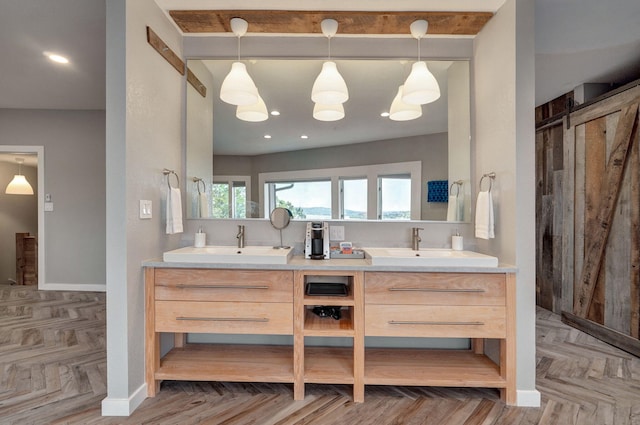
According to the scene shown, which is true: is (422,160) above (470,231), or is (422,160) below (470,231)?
above

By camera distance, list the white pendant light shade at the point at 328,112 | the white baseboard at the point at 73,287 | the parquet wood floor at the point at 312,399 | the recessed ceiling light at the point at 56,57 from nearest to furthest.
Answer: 1. the parquet wood floor at the point at 312,399
2. the white pendant light shade at the point at 328,112
3. the recessed ceiling light at the point at 56,57
4. the white baseboard at the point at 73,287

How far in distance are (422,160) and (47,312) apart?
4.16 meters

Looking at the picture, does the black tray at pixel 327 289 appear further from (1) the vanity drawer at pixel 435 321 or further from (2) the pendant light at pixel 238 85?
(2) the pendant light at pixel 238 85

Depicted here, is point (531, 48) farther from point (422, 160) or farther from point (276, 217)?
point (276, 217)

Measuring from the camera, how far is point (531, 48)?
186 centimetres

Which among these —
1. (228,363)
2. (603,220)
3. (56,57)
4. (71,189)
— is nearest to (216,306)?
(228,363)

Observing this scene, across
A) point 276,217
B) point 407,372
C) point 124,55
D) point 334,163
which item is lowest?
point 407,372

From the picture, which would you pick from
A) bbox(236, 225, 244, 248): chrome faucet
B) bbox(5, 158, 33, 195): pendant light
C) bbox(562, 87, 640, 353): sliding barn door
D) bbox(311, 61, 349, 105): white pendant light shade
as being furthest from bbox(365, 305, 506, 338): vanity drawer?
bbox(5, 158, 33, 195): pendant light

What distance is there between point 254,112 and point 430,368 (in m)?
2.16

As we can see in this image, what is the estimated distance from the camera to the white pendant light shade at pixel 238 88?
212cm

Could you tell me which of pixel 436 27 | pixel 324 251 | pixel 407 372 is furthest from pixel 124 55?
pixel 407 372

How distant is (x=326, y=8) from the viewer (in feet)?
6.89

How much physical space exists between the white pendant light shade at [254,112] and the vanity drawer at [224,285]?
121 cm

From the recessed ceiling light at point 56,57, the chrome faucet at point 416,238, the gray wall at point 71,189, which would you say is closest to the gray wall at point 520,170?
the chrome faucet at point 416,238
